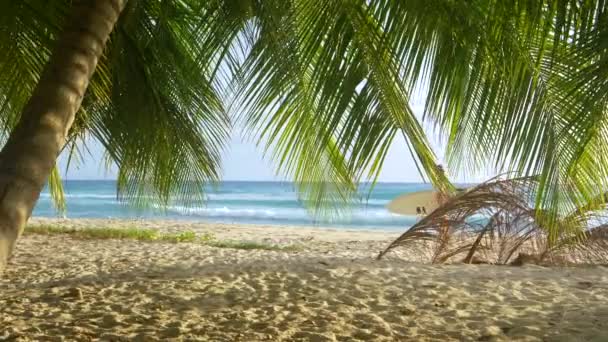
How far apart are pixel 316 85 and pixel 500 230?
9.10 ft

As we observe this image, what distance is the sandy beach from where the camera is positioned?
129 inches

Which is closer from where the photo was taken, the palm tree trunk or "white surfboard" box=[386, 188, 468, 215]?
the palm tree trunk

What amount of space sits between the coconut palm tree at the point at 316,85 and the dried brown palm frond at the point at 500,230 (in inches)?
53.7

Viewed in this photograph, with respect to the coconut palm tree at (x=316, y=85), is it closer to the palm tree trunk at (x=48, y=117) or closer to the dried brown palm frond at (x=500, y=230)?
the palm tree trunk at (x=48, y=117)

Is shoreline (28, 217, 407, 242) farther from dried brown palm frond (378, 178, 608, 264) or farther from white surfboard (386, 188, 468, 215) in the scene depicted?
dried brown palm frond (378, 178, 608, 264)

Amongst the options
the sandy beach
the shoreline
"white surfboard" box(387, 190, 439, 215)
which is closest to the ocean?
the shoreline

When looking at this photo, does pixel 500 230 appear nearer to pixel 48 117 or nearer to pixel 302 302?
pixel 302 302

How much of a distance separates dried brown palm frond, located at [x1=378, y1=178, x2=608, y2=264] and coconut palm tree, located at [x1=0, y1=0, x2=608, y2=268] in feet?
4.48

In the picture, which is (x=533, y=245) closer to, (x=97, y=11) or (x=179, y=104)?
(x=179, y=104)

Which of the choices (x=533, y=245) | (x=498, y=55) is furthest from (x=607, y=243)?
(x=498, y=55)

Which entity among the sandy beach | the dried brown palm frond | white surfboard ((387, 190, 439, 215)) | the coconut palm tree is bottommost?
the sandy beach

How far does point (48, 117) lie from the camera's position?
2424 mm

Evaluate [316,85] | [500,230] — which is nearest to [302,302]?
[316,85]

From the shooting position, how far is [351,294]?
408 centimetres
